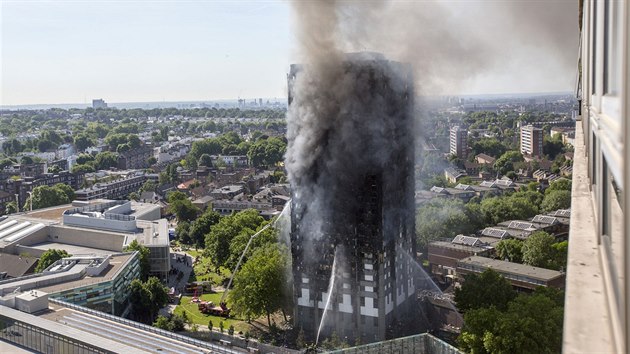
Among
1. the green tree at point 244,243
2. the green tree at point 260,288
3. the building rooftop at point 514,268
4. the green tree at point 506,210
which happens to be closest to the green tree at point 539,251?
the building rooftop at point 514,268

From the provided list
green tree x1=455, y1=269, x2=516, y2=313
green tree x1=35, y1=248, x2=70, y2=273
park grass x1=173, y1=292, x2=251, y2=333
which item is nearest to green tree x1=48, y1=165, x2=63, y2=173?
green tree x1=35, y1=248, x2=70, y2=273

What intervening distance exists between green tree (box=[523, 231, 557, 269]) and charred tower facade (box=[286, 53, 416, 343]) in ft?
26.2

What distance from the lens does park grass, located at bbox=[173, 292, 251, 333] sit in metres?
20.8

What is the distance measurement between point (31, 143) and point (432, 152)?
5045cm

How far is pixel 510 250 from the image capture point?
2552 centimetres

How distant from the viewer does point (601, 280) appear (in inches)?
88.7

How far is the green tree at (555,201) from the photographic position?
33.6 meters

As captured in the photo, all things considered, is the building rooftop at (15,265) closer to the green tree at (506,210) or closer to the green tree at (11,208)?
the green tree at (11,208)

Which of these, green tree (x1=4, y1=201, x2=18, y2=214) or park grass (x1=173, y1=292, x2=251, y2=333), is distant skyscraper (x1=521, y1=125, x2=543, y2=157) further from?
green tree (x1=4, y1=201, x2=18, y2=214)

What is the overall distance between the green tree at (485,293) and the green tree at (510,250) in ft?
22.1

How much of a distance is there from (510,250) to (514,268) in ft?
11.7

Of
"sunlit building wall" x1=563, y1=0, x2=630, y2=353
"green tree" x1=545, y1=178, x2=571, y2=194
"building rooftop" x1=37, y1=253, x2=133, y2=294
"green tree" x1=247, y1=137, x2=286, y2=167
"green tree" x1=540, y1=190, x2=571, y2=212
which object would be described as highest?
"sunlit building wall" x1=563, y1=0, x2=630, y2=353

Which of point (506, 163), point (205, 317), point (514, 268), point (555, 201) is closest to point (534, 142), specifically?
point (506, 163)

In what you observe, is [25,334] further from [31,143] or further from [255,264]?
[31,143]
